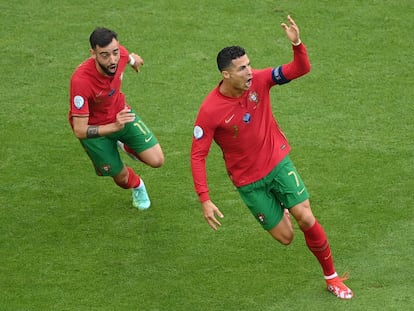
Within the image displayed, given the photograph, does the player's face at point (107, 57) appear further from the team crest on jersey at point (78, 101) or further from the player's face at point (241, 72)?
the player's face at point (241, 72)

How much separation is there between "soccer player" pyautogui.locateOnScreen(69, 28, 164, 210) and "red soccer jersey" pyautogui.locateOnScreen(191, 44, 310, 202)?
0.97 meters

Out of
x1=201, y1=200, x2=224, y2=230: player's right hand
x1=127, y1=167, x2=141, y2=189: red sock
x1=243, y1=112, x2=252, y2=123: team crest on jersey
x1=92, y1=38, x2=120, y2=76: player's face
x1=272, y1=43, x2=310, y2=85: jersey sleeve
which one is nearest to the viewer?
x1=201, y1=200, x2=224, y2=230: player's right hand

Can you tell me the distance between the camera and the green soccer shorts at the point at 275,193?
34.6ft

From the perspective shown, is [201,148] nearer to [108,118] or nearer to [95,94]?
[95,94]

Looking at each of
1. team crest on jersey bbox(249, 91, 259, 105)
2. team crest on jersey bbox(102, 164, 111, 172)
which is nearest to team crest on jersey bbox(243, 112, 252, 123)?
team crest on jersey bbox(249, 91, 259, 105)

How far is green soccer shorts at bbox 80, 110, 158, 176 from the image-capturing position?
12398 millimetres

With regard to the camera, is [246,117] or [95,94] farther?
[95,94]

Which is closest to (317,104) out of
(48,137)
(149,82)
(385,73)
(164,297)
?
(385,73)

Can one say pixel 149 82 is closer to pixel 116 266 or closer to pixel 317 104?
pixel 317 104

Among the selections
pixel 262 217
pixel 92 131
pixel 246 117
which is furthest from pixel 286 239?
pixel 92 131

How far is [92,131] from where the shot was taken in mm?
11609

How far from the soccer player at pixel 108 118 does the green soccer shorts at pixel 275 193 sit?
1507mm

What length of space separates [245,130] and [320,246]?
4.55 feet

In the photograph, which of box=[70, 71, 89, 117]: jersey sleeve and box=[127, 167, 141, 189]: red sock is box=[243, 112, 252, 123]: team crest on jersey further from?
box=[127, 167, 141, 189]: red sock
